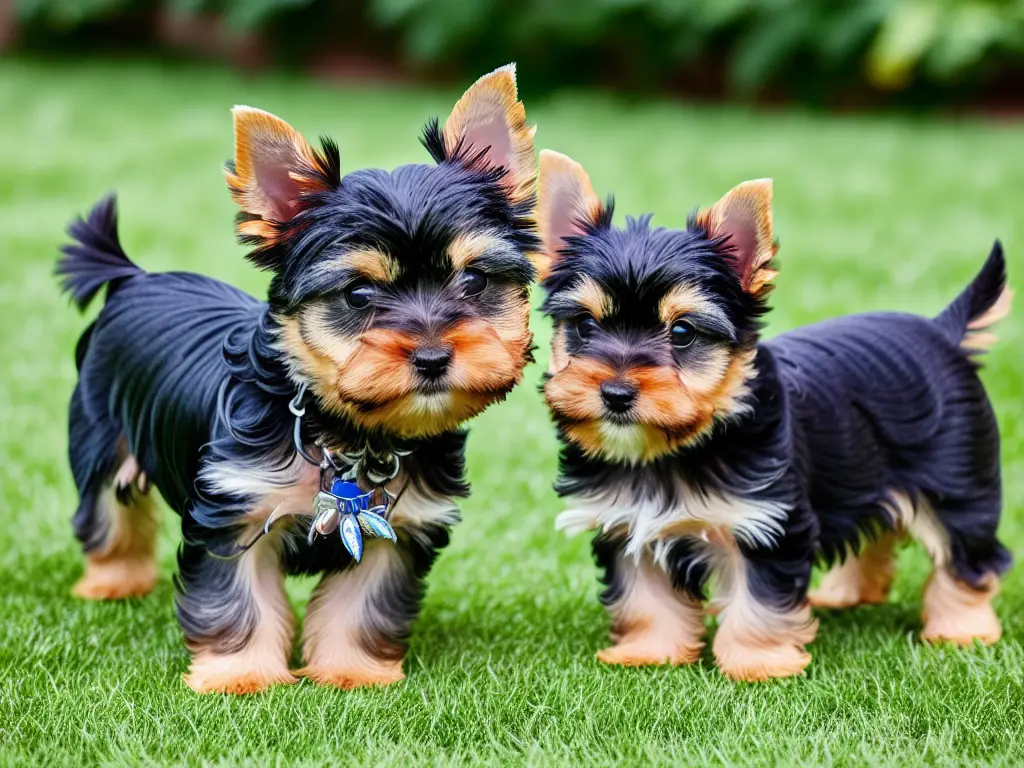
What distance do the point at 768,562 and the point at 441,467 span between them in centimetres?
A: 125

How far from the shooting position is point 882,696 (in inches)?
180

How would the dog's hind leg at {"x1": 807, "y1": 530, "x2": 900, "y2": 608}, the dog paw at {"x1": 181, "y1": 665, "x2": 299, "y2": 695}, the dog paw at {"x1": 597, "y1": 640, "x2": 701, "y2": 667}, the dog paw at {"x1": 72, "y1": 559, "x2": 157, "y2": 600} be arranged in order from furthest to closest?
the dog's hind leg at {"x1": 807, "y1": 530, "x2": 900, "y2": 608}
the dog paw at {"x1": 72, "y1": 559, "x2": 157, "y2": 600}
the dog paw at {"x1": 597, "y1": 640, "x2": 701, "y2": 667}
the dog paw at {"x1": 181, "y1": 665, "x2": 299, "y2": 695}

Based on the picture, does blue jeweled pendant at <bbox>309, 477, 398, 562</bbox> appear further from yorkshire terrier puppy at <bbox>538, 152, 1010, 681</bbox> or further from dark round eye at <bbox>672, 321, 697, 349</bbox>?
dark round eye at <bbox>672, 321, 697, 349</bbox>

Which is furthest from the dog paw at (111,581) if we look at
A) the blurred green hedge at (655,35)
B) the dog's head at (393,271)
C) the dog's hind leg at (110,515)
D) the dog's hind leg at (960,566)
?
the blurred green hedge at (655,35)

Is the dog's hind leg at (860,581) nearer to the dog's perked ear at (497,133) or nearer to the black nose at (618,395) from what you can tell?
the black nose at (618,395)

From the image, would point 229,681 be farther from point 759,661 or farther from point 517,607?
point 759,661

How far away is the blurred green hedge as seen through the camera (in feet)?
54.9

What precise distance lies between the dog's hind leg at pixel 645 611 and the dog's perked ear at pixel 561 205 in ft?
3.70

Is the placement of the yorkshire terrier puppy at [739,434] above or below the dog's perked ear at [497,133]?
below

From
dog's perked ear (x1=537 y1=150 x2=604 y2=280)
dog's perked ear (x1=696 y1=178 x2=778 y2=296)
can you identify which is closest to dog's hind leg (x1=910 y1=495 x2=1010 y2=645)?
dog's perked ear (x1=696 y1=178 x2=778 y2=296)

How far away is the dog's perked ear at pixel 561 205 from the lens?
15.9 ft

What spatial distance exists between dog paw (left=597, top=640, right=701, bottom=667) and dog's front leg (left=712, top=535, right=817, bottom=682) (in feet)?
0.58

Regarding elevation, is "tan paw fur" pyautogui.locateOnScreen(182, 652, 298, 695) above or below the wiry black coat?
below

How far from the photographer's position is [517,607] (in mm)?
5637
